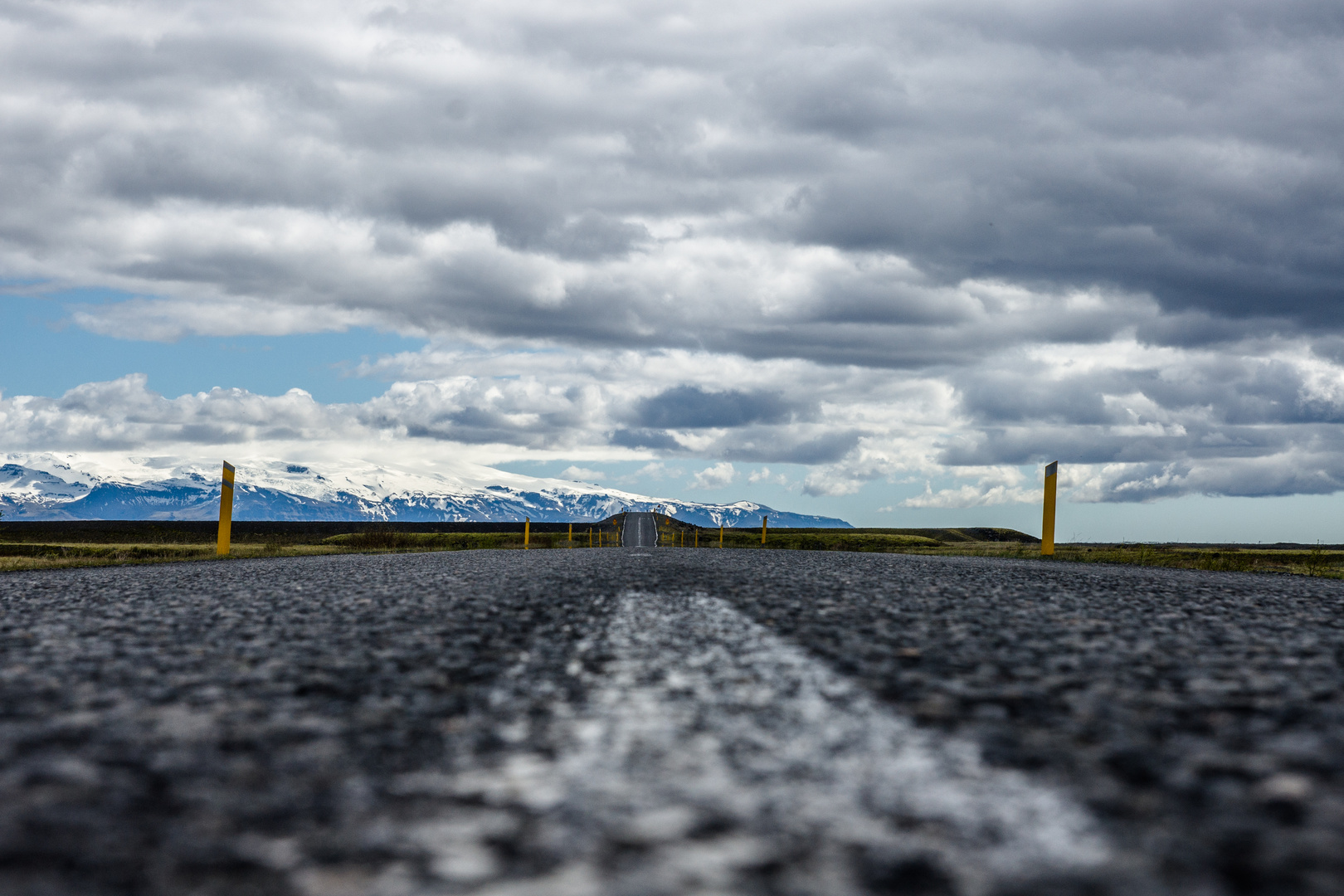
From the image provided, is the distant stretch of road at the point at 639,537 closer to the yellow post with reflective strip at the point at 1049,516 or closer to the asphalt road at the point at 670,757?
the yellow post with reflective strip at the point at 1049,516

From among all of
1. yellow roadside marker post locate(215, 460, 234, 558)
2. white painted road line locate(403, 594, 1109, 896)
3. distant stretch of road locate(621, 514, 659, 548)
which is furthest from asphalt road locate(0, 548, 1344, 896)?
distant stretch of road locate(621, 514, 659, 548)

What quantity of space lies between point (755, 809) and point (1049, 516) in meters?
20.1

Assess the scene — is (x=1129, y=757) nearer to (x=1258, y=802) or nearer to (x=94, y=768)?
(x=1258, y=802)

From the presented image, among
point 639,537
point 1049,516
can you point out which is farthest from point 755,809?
point 639,537

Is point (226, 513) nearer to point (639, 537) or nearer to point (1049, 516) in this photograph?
point (1049, 516)

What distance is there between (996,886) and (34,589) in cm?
1055

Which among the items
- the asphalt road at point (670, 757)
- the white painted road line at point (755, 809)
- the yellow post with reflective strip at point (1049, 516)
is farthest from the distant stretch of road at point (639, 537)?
the white painted road line at point (755, 809)

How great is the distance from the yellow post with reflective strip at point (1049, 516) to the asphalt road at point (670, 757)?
14627 mm

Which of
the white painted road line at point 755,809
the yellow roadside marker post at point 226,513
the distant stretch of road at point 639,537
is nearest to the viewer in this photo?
the white painted road line at point 755,809

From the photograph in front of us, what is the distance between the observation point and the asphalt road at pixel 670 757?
2.12 metres

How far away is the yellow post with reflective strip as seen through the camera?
20.8 meters

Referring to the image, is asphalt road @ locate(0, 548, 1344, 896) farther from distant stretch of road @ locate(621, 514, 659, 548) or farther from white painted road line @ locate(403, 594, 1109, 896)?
distant stretch of road @ locate(621, 514, 659, 548)

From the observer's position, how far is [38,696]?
396 centimetres

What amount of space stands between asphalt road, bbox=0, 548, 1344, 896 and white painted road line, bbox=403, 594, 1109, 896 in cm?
1
